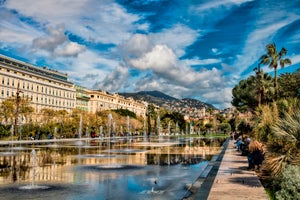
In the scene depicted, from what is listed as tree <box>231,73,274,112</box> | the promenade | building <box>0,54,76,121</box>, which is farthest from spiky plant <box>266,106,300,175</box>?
building <box>0,54,76,121</box>

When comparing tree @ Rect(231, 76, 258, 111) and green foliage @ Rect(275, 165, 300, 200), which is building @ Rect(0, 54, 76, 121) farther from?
green foliage @ Rect(275, 165, 300, 200)

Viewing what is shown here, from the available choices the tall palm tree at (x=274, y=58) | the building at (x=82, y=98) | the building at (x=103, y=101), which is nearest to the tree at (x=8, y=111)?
the tall palm tree at (x=274, y=58)

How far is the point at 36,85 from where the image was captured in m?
104

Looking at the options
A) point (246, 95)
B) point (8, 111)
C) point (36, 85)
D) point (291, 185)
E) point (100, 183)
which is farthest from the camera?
point (36, 85)

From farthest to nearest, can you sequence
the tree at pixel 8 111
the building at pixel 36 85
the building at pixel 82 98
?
the building at pixel 82 98
the building at pixel 36 85
the tree at pixel 8 111

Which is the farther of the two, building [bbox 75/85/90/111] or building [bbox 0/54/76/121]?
building [bbox 75/85/90/111]

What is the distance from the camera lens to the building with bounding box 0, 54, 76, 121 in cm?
9000

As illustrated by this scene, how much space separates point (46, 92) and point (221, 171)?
9929 cm

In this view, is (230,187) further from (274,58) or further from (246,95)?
(246,95)

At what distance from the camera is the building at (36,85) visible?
9000 cm

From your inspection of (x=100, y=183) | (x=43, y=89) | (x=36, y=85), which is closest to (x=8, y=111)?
(x=36, y=85)

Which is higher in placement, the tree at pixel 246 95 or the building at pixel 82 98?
the building at pixel 82 98

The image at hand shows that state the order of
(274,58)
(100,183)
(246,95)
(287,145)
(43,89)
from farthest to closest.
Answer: (43,89) → (246,95) → (274,58) → (100,183) → (287,145)

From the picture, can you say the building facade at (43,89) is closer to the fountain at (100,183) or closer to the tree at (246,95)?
the tree at (246,95)
